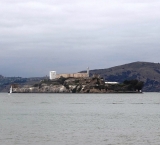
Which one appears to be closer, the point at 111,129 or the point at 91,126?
the point at 111,129

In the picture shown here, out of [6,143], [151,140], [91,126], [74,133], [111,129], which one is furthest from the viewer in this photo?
[91,126]

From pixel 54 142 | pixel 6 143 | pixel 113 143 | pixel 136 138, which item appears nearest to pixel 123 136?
pixel 136 138

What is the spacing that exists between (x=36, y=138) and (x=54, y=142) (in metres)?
3.30

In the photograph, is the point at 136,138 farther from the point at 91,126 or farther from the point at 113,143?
the point at 91,126

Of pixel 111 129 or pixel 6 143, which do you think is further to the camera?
pixel 111 129

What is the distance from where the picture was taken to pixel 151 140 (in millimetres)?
44656

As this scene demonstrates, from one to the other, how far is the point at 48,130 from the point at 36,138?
24.9ft

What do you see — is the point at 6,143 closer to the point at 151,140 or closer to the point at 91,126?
the point at 151,140

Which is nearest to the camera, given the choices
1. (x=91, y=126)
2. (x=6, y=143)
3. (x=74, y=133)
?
(x=6, y=143)

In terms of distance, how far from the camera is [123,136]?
47.1 metres

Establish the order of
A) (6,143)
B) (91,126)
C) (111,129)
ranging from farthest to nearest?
(91,126) < (111,129) < (6,143)

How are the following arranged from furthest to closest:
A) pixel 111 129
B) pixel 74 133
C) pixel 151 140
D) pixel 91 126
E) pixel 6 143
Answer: pixel 91 126
pixel 111 129
pixel 74 133
pixel 151 140
pixel 6 143

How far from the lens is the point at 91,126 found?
58156 mm

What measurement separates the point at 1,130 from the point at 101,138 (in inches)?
498
